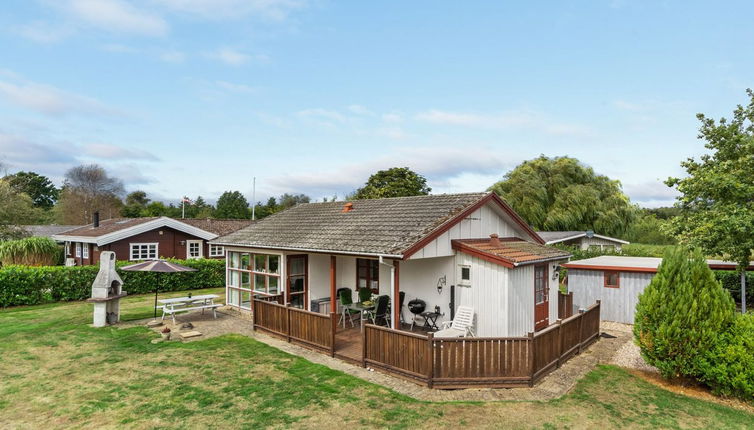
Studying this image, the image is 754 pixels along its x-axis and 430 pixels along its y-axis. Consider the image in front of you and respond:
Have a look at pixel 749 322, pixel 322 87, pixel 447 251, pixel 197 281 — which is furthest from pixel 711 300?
pixel 197 281

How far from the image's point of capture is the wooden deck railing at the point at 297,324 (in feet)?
30.7

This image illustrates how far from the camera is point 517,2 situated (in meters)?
12.8

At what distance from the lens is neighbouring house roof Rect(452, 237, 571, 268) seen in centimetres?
968

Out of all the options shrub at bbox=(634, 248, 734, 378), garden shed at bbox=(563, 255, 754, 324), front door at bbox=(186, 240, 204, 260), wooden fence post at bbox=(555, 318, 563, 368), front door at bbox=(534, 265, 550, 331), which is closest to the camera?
shrub at bbox=(634, 248, 734, 378)

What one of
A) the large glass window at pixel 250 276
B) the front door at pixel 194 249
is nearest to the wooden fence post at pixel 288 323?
the large glass window at pixel 250 276

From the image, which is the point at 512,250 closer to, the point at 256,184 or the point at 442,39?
the point at 442,39

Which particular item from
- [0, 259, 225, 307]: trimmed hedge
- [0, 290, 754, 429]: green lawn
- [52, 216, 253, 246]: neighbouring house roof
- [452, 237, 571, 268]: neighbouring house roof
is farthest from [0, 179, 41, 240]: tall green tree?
[452, 237, 571, 268]: neighbouring house roof

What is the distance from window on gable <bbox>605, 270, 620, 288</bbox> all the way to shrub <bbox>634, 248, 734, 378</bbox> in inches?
236

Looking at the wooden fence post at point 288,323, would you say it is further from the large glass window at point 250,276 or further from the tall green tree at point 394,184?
the tall green tree at point 394,184

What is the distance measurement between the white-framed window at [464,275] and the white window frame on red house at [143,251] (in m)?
21.1

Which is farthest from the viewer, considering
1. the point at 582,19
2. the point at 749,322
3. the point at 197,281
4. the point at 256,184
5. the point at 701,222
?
the point at 256,184

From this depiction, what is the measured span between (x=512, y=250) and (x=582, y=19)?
27.7 feet

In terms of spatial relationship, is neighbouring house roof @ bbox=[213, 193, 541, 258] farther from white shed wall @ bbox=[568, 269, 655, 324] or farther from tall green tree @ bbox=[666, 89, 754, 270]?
tall green tree @ bbox=[666, 89, 754, 270]

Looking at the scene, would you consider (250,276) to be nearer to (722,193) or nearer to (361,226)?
Result: (361,226)
